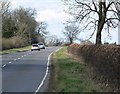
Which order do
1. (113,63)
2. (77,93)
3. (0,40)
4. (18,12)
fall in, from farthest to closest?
(18,12) < (0,40) < (113,63) < (77,93)

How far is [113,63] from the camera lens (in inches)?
609

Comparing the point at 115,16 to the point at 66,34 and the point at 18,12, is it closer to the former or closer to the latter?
the point at 18,12

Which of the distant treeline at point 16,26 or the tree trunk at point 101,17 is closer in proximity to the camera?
the tree trunk at point 101,17

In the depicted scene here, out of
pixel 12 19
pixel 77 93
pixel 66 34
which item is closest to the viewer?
pixel 77 93

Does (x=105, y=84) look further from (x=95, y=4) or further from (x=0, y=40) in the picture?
(x=0, y=40)

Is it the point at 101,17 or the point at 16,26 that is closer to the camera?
the point at 101,17

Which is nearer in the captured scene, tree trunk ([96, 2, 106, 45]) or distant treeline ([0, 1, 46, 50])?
tree trunk ([96, 2, 106, 45])

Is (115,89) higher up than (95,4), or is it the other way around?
(95,4)

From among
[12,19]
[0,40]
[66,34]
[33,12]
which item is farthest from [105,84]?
[66,34]

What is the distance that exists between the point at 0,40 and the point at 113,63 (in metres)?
67.6

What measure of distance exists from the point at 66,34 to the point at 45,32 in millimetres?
9748

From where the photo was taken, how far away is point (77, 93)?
1438 cm

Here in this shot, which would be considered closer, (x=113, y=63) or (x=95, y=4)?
(x=113, y=63)

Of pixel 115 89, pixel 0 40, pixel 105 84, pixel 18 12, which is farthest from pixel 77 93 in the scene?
pixel 18 12
